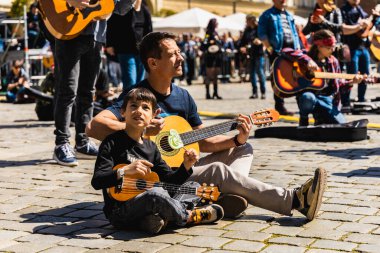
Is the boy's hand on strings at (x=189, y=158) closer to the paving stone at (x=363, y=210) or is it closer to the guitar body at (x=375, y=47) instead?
the paving stone at (x=363, y=210)

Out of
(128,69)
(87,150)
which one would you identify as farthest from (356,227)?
(128,69)

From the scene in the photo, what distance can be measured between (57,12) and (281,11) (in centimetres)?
552

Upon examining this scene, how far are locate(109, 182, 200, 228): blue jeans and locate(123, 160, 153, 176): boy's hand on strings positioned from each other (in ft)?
0.50

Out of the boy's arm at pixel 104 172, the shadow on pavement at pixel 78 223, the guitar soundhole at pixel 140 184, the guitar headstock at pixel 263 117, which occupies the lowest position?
the shadow on pavement at pixel 78 223

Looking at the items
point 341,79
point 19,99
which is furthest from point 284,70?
point 19,99

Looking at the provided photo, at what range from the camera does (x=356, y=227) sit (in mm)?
4828

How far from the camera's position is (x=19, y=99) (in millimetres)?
16484

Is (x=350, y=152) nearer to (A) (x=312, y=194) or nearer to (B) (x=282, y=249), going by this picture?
(A) (x=312, y=194)

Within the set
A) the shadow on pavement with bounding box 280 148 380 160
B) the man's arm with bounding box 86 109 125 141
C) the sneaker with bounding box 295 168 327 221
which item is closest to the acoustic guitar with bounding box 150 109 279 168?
the man's arm with bounding box 86 109 125 141

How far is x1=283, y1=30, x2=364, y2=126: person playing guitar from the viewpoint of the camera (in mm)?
9367

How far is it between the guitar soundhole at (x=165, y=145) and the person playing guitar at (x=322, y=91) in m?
4.44

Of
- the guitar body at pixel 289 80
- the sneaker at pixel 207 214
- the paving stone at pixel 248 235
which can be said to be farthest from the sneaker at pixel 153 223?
the guitar body at pixel 289 80

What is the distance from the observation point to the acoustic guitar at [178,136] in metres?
5.11

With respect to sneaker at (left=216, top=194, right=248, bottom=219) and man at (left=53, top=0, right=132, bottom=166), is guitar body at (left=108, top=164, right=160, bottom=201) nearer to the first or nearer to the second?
sneaker at (left=216, top=194, right=248, bottom=219)
